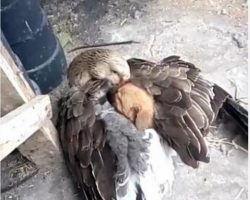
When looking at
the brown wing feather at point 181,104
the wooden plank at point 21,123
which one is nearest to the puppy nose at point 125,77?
the brown wing feather at point 181,104

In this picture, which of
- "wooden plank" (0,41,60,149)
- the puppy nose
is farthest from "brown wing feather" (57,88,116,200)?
the puppy nose

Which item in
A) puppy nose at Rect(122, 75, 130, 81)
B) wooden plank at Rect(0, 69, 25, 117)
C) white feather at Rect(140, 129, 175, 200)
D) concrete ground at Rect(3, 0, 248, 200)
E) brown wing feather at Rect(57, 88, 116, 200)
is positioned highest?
wooden plank at Rect(0, 69, 25, 117)

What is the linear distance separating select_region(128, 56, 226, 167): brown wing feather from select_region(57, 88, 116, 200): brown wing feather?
21cm

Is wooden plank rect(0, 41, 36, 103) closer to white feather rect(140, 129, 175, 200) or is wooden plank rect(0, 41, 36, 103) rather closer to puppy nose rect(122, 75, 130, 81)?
puppy nose rect(122, 75, 130, 81)

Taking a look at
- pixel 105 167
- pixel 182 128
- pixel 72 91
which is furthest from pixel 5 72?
pixel 182 128

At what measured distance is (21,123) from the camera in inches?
102

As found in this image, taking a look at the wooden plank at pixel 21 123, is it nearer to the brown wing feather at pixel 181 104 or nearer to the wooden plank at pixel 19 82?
the wooden plank at pixel 19 82

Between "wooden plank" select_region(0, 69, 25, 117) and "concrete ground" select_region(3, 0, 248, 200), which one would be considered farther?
"concrete ground" select_region(3, 0, 248, 200)

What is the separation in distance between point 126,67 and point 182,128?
36cm

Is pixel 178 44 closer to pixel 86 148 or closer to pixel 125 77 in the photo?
pixel 125 77

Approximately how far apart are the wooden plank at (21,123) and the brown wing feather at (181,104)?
0.37m

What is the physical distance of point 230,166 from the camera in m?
2.84

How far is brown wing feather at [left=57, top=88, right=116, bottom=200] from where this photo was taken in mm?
2477

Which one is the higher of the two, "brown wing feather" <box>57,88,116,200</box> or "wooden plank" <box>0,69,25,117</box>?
"wooden plank" <box>0,69,25,117</box>
